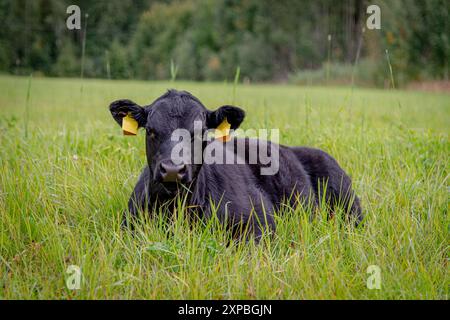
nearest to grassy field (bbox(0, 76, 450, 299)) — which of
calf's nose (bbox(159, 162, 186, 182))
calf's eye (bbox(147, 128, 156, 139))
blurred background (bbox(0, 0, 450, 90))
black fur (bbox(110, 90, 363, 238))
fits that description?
black fur (bbox(110, 90, 363, 238))

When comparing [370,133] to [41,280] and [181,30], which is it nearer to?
[41,280]

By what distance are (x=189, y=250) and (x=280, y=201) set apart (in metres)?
1.81

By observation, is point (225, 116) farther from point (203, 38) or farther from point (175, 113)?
point (203, 38)

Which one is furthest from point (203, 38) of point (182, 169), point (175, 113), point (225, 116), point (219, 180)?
point (182, 169)

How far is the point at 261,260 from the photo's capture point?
10.7 ft

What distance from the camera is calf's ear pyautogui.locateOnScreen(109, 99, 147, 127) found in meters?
3.86

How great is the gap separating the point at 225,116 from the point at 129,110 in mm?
772

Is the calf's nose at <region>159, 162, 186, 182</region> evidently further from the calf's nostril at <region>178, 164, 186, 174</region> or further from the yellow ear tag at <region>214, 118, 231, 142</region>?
the yellow ear tag at <region>214, 118, 231, 142</region>

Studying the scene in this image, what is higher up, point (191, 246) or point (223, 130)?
point (223, 130)

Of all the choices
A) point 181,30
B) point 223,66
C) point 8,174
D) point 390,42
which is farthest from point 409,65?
point 181,30

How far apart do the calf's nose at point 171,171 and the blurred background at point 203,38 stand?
25966 mm

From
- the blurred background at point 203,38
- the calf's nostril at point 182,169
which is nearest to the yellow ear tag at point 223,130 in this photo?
the calf's nostril at point 182,169

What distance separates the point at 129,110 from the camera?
390 centimetres

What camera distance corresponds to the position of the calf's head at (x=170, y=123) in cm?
340
